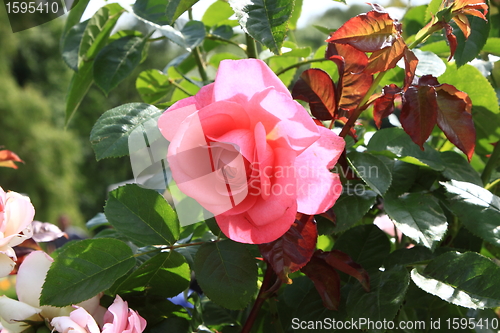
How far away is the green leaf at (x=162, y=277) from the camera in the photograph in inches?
12.3

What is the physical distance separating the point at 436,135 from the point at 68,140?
747cm

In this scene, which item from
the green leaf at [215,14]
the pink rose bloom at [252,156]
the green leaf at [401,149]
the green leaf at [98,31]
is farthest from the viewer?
the green leaf at [215,14]

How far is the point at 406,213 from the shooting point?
33cm

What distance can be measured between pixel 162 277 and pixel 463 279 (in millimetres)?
211

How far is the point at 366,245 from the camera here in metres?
0.38

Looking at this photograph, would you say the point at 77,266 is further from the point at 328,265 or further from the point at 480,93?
the point at 480,93

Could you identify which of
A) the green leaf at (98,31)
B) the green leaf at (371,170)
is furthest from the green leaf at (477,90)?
the green leaf at (98,31)

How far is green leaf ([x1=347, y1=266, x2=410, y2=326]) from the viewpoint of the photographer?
288mm

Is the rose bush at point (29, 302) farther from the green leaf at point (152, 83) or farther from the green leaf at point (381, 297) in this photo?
the green leaf at point (152, 83)

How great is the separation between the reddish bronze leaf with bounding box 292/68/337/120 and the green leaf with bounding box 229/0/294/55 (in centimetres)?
6

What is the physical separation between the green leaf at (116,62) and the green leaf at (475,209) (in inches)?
12.0

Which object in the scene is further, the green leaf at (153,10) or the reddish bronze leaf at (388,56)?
the green leaf at (153,10)

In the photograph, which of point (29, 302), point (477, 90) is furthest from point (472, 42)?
point (29, 302)

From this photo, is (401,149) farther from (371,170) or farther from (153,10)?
(153,10)
